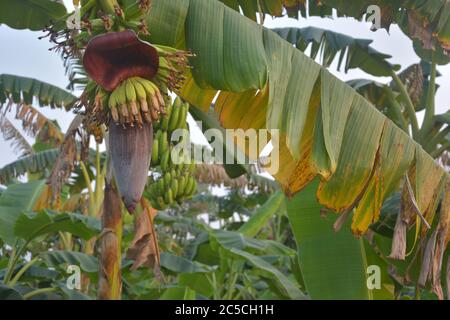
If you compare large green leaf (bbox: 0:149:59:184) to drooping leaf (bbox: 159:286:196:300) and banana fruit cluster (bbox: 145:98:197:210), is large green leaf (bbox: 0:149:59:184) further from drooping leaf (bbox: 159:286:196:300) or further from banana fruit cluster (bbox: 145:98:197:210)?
banana fruit cluster (bbox: 145:98:197:210)

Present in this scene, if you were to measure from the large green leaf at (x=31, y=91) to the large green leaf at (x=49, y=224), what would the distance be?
0.95m

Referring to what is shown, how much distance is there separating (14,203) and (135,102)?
279 centimetres

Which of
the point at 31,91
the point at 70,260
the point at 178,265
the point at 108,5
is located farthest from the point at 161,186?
the point at 31,91

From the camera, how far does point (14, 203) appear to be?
409 centimetres

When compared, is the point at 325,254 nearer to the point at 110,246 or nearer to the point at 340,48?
the point at 110,246

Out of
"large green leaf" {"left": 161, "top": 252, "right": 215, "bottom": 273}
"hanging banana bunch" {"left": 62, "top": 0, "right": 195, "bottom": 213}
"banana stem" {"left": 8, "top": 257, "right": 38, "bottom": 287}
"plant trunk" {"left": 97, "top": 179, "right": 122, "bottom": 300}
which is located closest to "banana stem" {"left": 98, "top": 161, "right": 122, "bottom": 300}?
"plant trunk" {"left": 97, "top": 179, "right": 122, "bottom": 300}

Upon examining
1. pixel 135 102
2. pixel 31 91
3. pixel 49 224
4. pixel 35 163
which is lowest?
pixel 35 163

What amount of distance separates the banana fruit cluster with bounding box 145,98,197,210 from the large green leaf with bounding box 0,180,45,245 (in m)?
1.25

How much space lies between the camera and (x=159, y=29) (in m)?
1.88

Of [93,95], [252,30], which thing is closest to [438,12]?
[252,30]

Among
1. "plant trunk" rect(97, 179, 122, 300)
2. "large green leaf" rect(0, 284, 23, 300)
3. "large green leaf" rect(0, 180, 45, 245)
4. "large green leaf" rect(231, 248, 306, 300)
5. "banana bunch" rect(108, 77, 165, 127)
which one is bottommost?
"large green leaf" rect(231, 248, 306, 300)

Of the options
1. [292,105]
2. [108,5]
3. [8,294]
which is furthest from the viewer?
[8,294]

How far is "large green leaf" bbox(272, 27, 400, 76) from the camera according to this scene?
4082mm

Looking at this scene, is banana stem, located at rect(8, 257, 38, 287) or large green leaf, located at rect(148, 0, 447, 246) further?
banana stem, located at rect(8, 257, 38, 287)
